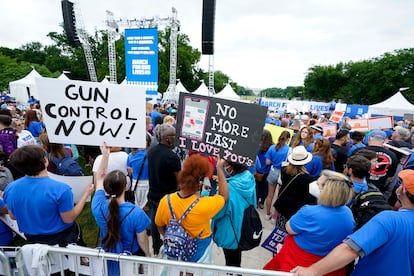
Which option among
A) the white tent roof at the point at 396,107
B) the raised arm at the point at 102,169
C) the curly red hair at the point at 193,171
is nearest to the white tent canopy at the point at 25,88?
the raised arm at the point at 102,169

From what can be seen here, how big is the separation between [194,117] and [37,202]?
164cm

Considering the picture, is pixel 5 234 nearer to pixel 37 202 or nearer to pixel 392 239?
pixel 37 202

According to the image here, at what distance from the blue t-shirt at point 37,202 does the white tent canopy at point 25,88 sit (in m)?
22.7

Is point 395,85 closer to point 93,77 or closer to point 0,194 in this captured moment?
point 93,77

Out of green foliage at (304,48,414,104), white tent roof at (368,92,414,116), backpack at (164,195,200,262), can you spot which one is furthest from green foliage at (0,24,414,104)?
backpack at (164,195,200,262)

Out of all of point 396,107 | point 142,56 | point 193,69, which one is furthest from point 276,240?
point 193,69

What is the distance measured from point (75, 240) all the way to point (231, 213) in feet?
5.53

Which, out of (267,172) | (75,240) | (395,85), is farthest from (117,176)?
(395,85)

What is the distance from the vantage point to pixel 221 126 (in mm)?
2492

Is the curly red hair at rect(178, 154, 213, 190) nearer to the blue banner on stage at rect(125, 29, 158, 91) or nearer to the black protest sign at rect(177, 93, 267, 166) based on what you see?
the black protest sign at rect(177, 93, 267, 166)

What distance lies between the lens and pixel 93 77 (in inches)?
885

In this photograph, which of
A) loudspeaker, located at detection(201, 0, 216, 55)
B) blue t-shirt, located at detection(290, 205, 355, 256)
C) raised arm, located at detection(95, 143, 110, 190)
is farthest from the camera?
loudspeaker, located at detection(201, 0, 216, 55)

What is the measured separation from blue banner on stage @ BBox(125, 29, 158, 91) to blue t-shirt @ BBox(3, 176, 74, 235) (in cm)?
1503

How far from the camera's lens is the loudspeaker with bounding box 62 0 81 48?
17.7 meters
